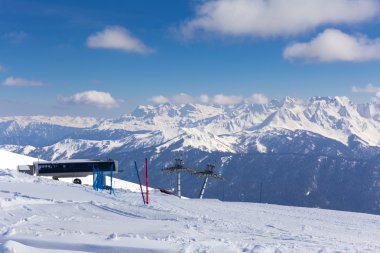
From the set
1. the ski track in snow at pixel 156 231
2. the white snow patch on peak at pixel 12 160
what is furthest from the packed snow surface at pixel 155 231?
the white snow patch on peak at pixel 12 160

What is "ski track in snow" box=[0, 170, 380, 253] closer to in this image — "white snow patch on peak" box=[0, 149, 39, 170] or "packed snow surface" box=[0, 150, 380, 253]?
"packed snow surface" box=[0, 150, 380, 253]

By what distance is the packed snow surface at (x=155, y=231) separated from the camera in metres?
11.4

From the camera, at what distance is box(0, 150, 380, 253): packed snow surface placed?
1140cm

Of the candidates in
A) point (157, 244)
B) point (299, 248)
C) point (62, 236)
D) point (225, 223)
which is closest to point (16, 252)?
point (62, 236)

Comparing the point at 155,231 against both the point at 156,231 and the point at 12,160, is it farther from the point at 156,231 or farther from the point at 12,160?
the point at 12,160

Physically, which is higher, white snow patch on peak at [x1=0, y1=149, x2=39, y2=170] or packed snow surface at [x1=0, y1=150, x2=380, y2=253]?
white snow patch on peak at [x1=0, y1=149, x2=39, y2=170]

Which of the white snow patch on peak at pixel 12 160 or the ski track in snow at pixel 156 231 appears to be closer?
the ski track in snow at pixel 156 231

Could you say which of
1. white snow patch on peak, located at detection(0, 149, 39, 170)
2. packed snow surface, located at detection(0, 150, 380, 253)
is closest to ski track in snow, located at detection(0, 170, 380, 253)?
packed snow surface, located at detection(0, 150, 380, 253)

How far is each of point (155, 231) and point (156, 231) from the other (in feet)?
0.12

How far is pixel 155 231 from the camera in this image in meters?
14.1

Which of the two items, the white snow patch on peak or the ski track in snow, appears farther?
the white snow patch on peak

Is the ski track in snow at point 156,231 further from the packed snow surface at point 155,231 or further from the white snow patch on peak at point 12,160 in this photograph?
the white snow patch on peak at point 12,160

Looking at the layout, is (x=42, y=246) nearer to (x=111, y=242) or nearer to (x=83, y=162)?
(x=111, y=242)

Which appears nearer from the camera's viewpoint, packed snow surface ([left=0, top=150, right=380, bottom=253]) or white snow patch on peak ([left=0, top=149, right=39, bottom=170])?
packed snow surface ([left=0, top=150, right=380, bottom=253])
